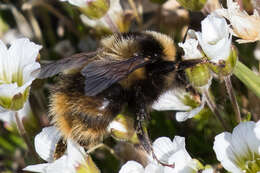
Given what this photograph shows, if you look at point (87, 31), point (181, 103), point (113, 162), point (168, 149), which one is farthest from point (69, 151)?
point (87, 31)

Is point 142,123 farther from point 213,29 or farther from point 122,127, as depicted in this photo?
point 213,29

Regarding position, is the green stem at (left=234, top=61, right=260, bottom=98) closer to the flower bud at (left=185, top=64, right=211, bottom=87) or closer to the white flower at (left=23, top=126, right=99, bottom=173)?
the flower bud at (left=185, top=64, right=211, bottom=87)

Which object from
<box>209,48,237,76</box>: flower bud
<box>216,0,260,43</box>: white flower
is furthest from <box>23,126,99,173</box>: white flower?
<box>216,0,260,43</box>: white flower

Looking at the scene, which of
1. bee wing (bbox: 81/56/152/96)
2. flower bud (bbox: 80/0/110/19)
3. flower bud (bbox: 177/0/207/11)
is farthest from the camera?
flower bud (bbox: 80/0/110/19)

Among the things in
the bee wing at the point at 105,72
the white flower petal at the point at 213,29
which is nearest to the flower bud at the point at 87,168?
the bee wing at the point at 105,72

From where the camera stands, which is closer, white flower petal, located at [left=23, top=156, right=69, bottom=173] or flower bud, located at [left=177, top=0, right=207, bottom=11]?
white flower petal, located at [left=23, top=156, right=69, bottom=173]

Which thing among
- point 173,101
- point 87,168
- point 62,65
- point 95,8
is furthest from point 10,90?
point 173,101

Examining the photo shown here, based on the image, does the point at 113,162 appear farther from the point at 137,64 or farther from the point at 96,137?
the point at 137,64
